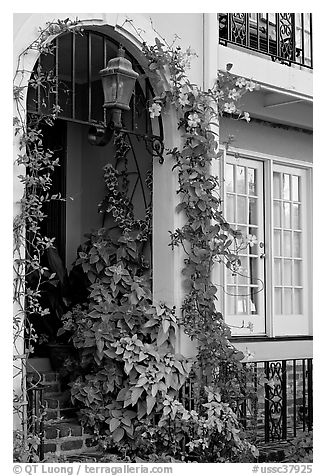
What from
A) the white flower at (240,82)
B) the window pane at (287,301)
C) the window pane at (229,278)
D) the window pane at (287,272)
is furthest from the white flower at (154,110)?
the window pane at (287,301)

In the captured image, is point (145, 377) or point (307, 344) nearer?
point (145, 377)

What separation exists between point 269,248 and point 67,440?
3.48 m

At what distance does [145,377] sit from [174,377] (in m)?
0.27

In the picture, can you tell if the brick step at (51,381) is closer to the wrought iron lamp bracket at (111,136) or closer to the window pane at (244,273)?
the wrought iron lamp bracket at (111,136)

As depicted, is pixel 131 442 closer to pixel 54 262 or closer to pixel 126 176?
pixel 54 262

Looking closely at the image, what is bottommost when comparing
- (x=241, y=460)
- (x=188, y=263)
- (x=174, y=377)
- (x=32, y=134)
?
(x=241, y=460)

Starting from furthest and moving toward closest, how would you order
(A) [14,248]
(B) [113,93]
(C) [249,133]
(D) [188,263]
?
(C) [249,133]
(D) [188,263]
(B) [113,93]
(A) [14,248]

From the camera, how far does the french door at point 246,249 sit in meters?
9.16

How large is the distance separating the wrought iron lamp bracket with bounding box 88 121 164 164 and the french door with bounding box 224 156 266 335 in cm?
173

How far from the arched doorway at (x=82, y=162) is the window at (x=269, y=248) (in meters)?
1.05

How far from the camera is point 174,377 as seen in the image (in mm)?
7160

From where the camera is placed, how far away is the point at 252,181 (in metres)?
9.55

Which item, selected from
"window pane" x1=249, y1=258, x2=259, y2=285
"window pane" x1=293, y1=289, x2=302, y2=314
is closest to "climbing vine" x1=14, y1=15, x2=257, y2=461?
"window pane" x1=249, y1=258, x2=259, y2=285
